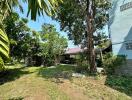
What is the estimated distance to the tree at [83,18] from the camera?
21.6m

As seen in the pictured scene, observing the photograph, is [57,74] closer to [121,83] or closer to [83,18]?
[121,83]

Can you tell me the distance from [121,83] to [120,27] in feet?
16.4

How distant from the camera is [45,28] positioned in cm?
3856

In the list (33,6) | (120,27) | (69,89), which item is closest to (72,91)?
(69,89)

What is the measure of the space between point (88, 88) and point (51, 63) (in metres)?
21.0

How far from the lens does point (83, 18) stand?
28031 millimetres

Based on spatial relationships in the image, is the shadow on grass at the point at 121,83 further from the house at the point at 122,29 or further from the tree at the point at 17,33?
the tree at the point at 17,33

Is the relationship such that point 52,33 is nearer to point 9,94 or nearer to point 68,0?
point 68,0

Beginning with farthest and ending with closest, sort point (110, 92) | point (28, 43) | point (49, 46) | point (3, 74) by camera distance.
A: point (49, 46)
point (3, 74)
point (28, 43)
point (110, 92)

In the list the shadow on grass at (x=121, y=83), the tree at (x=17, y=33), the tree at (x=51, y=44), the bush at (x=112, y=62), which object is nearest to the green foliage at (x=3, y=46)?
the shadow on grass at (x=121, y=83)

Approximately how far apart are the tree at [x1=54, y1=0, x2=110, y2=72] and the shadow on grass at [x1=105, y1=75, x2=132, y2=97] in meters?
3.13

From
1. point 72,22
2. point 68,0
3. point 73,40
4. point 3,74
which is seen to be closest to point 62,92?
point 68,0

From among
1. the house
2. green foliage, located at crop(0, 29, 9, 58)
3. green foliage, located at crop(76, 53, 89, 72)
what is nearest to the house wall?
the house

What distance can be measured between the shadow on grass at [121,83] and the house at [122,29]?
1.70 m
